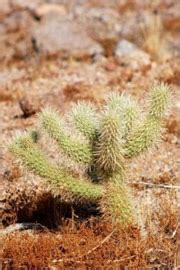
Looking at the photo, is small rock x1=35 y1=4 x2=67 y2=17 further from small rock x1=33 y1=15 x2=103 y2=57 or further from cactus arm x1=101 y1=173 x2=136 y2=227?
cactus arm x1=101 y1=173 x2=136 y2=227

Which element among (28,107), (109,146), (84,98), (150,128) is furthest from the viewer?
(84,98)

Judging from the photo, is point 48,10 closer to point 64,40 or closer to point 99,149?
point 64,40

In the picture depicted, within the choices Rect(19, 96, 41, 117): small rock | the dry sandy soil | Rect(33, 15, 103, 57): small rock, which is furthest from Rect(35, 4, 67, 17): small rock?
Rect(19, 96, 41, 117): small rock

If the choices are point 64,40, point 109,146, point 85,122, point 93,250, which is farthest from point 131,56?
point 93,250

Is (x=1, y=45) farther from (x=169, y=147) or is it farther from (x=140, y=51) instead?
(x=169, y=147)

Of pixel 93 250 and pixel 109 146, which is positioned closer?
pixel 93 250

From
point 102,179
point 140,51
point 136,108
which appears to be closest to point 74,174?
point 102,179
